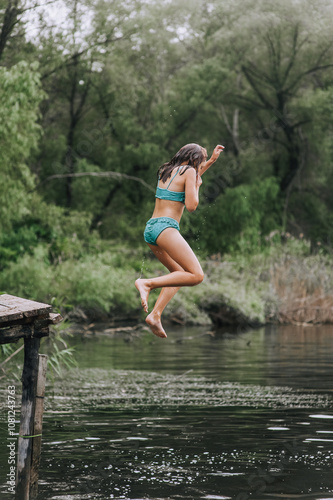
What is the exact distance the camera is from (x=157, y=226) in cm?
768

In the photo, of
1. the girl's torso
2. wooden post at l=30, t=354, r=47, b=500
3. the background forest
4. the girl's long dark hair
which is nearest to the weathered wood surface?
wooden post at l=30, t=354, r=47, b=500

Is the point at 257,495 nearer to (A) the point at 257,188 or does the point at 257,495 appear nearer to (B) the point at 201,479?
(B) the point at 201,479

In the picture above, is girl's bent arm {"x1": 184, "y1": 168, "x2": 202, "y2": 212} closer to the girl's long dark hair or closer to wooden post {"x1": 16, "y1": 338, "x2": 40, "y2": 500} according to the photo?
the girl's long dark hair

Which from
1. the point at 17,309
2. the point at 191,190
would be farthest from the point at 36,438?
the point at 191,190

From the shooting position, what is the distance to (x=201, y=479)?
8516 mm

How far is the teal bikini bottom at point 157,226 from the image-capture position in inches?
302

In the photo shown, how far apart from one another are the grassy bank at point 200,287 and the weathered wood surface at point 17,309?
19282 millimetres

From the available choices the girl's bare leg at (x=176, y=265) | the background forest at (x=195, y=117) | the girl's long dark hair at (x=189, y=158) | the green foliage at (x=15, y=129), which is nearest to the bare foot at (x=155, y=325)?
the girl's bare leg at (x=176, y=265)

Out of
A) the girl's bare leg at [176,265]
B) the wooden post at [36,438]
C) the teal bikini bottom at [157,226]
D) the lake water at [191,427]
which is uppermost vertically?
the teal bikini bottom at [157,226]

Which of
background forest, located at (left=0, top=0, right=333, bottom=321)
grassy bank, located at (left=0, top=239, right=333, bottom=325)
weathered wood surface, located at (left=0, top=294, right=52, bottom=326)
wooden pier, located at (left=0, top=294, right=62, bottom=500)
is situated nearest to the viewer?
weathered wood surface, located at (left=0, top=294, right=52, bottom=326)

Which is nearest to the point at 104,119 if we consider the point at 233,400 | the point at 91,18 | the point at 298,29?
the point at 91,18

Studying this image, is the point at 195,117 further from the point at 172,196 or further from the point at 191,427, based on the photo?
the point at 172,196

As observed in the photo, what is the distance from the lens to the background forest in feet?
128

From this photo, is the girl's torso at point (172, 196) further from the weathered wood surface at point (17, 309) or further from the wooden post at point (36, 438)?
the wooden post at point (36, 438)
